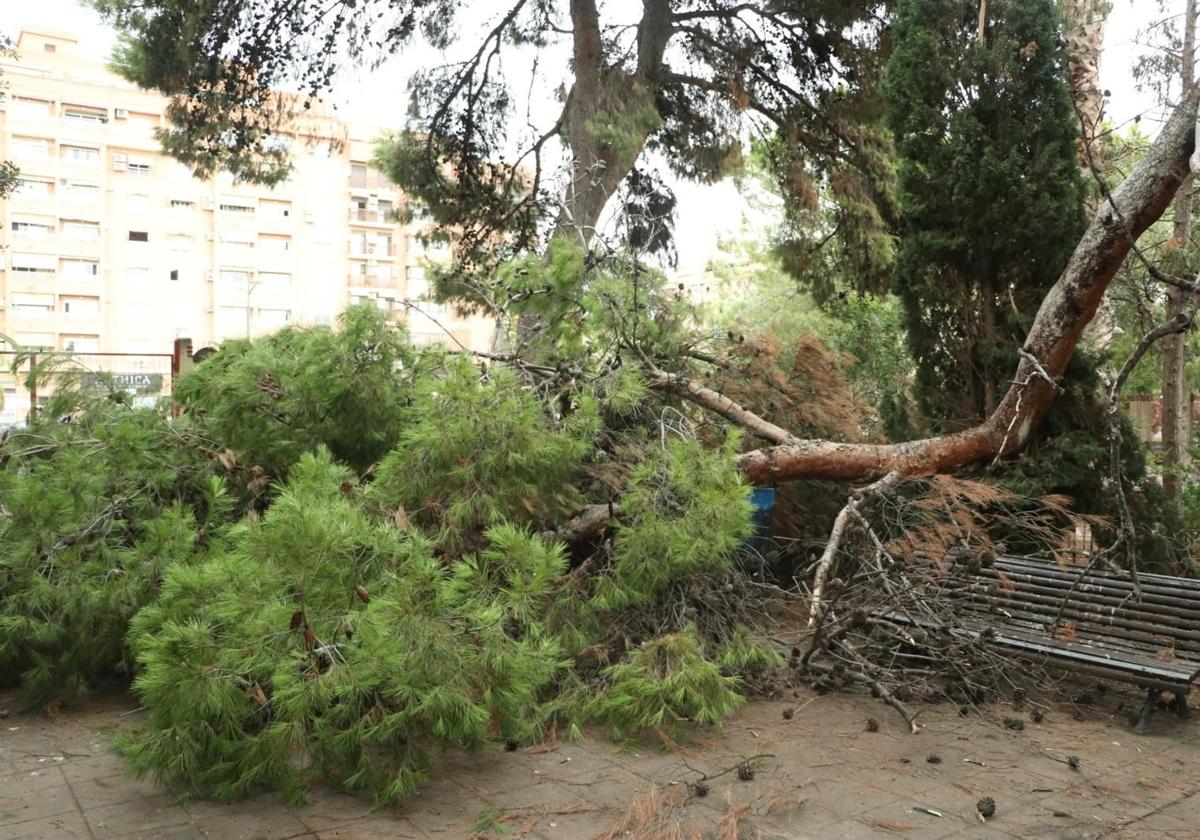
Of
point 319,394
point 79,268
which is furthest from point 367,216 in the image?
→ point 319,394

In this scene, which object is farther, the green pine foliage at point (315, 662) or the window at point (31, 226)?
the window at point (31, 226)

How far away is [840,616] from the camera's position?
5.15 m

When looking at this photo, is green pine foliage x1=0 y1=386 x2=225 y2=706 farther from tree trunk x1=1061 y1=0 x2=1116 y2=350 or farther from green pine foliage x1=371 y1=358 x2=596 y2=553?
tree trunk x1=1061 y1=0 x2=1116 y2=350

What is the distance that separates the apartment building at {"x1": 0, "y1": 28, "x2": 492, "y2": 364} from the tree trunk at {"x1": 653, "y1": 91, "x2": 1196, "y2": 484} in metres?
30.6

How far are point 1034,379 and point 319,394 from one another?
4.46 m

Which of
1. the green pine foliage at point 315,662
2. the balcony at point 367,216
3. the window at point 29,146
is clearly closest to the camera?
the green pine foliage at point 315,662

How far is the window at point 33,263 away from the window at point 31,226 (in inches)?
35.5

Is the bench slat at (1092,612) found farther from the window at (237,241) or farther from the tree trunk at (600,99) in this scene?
the window at (237,241)

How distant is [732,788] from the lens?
3.70 metres

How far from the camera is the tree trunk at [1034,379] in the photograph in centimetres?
578

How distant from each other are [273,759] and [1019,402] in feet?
16.8

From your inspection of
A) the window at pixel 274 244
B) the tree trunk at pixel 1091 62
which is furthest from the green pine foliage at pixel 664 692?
the window at pixel 274 244

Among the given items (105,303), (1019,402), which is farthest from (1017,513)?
(105,303)

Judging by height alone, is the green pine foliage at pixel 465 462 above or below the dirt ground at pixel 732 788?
above
